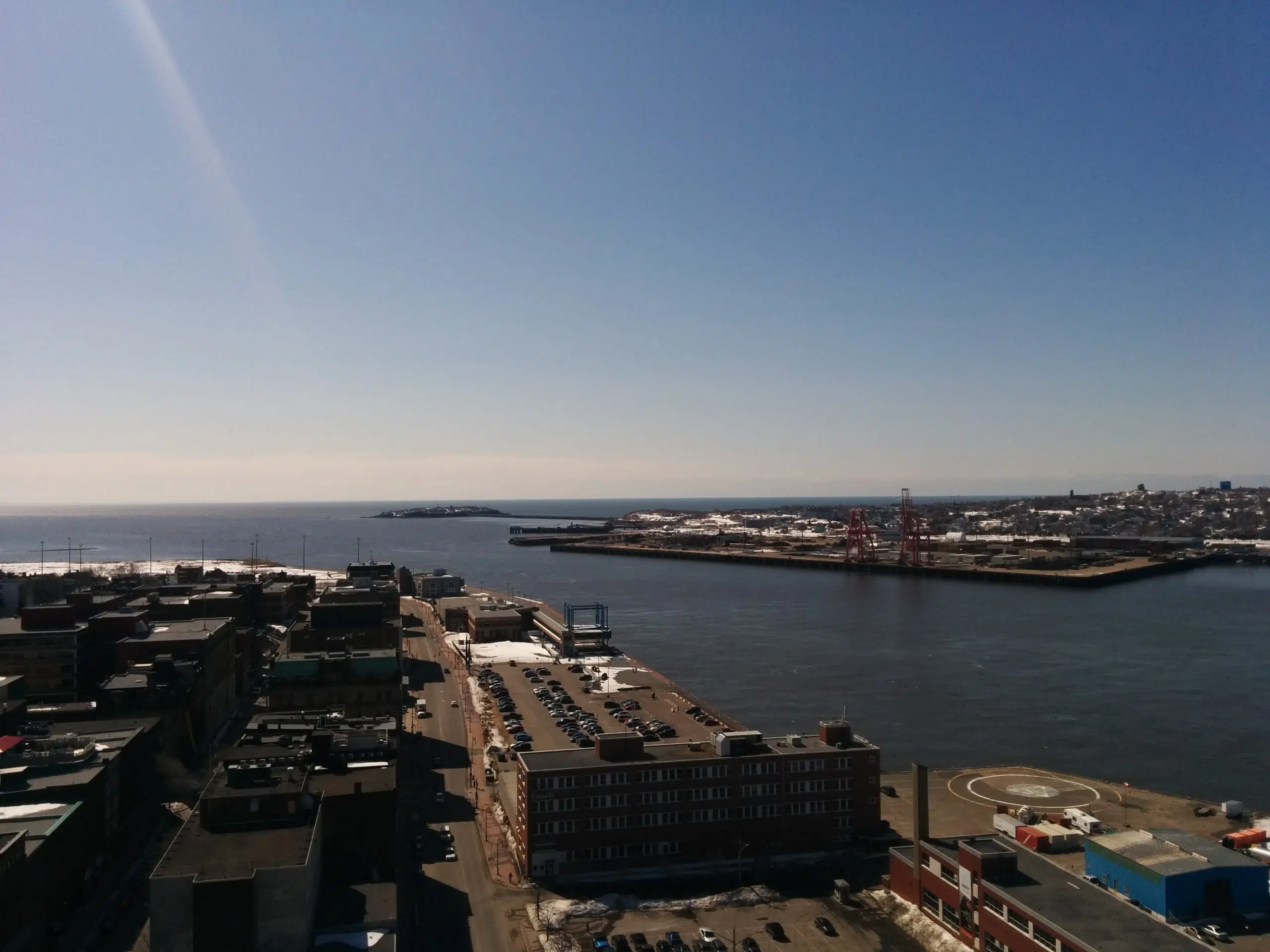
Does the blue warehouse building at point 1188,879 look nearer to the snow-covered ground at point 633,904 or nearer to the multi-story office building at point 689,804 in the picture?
the multi-story office building at point 689,804

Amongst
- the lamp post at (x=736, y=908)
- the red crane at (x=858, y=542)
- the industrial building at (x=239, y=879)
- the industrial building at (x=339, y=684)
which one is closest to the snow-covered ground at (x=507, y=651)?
the industrial building at (x=339, y=684)

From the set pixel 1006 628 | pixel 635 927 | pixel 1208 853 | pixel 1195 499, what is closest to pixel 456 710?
pixel 635 927

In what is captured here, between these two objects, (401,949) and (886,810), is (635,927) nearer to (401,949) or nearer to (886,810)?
(401,949)

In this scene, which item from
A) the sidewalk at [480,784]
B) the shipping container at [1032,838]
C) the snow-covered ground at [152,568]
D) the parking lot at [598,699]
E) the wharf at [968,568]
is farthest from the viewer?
the snow-covered ground at [152,568]

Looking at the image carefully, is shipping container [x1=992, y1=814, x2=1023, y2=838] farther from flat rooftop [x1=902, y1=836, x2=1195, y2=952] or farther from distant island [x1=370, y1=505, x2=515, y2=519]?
distant island [x1=370, y1=505, x2=515, y2=519]

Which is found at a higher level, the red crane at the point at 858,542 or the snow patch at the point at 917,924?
the red crane at the point at 858,542

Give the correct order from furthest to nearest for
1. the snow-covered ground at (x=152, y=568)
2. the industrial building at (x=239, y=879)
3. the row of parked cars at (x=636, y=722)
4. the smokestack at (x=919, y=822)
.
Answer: the snow-covered ground at (x=152, y=568), the row of parked cars at (x=636, y=722), the smokestack at (x=919, y=822), the industrial building at (x=239, y=879)

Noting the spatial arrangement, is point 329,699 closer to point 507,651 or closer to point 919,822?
point 919,822
